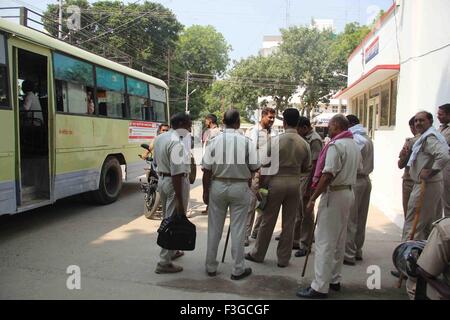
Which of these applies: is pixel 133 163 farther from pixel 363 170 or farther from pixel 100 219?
pixel 363 170

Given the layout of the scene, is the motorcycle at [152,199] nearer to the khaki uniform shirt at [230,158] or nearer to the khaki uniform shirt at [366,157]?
the khaki uniform shirt at [230,158]

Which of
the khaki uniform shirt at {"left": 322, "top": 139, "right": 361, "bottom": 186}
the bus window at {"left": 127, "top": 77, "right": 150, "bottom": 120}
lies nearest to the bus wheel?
the bus window at {"left": 127, "top": 77, "right": 150, "bottom": 120}

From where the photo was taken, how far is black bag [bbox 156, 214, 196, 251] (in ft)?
14.7

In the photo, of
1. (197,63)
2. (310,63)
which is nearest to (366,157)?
(310,63)

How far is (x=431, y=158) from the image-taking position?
4.69 metres

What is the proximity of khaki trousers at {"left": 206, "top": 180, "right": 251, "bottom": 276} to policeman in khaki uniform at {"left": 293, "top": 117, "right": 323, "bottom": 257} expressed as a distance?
1.29m

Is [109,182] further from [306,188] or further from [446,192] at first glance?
[446,192]

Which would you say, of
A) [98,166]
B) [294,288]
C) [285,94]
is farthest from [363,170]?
[285,94]

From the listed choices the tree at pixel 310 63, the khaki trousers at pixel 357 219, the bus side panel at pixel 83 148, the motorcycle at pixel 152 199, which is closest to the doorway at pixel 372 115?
the khaki trousers at pixel 357 219

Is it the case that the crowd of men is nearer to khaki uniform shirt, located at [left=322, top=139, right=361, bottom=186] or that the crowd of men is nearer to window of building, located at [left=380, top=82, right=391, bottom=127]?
khaki uniform shirt, located at [left=322, top=139, right=361, bottom=186]

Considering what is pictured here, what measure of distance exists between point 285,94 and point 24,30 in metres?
29.8

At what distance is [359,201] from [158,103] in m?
7.69

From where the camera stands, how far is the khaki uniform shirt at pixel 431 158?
457 cm

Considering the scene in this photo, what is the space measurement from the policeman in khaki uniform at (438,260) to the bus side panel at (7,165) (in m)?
5.01
